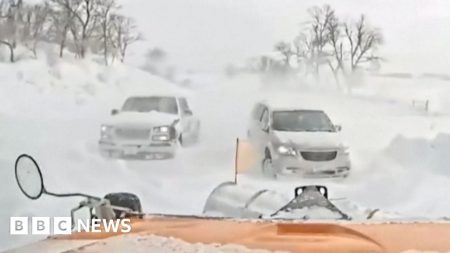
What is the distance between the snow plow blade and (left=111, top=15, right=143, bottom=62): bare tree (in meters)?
0.34

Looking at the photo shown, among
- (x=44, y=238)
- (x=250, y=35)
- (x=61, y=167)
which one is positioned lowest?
(x=44, y=238)

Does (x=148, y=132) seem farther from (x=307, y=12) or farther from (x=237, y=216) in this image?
(x=307, y=12)

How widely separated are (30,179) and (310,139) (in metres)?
0.58

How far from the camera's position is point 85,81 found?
141 centimetres

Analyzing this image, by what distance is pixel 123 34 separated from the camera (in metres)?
1.42

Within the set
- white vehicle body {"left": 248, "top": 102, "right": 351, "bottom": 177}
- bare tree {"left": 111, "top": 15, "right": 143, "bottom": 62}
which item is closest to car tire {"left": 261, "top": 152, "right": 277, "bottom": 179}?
white vehicle body {"left": 248, "top": 102, "right": 351, "bottom": 177}

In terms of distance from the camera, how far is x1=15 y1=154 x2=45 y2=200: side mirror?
1404 millimetres

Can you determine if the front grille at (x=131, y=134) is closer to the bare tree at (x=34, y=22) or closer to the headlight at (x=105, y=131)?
the headlight at (x=105, y=131)

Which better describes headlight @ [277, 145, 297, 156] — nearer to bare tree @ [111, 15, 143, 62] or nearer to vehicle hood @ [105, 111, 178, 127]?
vehicle hood @ [105, 111, 178, 127]

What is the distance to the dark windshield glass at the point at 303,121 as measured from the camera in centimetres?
140

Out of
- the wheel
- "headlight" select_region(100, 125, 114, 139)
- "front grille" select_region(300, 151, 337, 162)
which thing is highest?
"headlight" select_region(100, 125, 114, 139)

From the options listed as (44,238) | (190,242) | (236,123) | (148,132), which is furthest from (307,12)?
(44,238)

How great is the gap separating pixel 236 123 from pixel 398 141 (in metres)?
0.33

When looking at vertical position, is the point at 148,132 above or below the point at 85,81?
below
